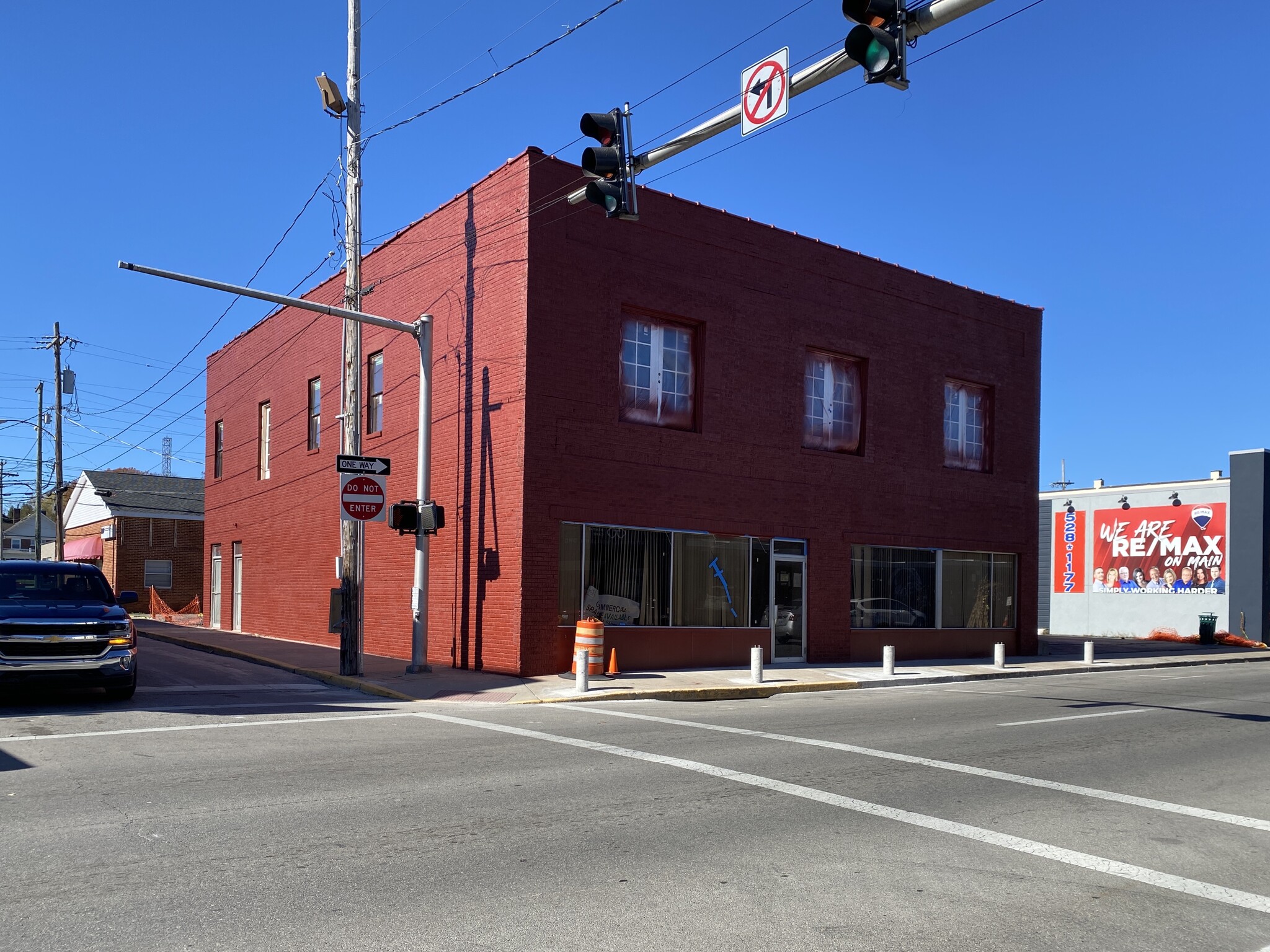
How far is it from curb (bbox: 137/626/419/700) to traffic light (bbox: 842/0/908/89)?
10547 millimetres

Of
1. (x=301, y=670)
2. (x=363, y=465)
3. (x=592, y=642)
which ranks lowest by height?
(x=301, y=670)

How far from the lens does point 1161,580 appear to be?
4128 cm

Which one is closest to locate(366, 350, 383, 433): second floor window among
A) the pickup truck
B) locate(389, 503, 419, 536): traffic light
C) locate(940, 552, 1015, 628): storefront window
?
locate(389, 503, 419, 536): traffic light

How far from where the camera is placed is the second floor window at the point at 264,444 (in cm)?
2945

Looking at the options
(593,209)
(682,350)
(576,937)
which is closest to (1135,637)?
(682,350)

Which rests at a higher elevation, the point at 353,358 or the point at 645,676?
the point at 353,358

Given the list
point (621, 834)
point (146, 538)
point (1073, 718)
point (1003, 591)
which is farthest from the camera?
point (146, 538)

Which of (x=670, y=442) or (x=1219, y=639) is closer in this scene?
(x=670, y=442)

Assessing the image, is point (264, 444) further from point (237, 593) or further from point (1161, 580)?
point (1161, 580)

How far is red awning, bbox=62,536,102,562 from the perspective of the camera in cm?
4741

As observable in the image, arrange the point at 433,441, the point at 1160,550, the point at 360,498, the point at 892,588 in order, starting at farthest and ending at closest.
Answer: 1. the point at 1160,550
2. the point at 892,588
3. the point at 433,441
4. the point at 360,498

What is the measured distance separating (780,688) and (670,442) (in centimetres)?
508

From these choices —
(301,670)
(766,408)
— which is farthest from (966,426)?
(301,670)

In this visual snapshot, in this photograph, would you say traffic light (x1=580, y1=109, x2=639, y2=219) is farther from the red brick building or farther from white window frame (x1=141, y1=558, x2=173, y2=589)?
white window frame (x1=141, y1=558, x2=173, y2=589)
